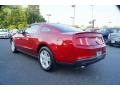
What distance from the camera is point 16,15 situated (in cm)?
455

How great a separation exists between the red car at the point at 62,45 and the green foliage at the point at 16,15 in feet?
0.94

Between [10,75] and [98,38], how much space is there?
1900 millimetres

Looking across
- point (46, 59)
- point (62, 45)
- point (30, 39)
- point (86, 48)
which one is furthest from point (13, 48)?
point (86, 48)

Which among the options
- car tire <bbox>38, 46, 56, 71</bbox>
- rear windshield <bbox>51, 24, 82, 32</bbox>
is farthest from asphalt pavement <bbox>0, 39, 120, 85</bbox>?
rear windshield <bbox>51, 24, 82, 32</bbox>

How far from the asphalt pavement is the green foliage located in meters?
0.58

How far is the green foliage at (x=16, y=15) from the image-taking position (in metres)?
4.39

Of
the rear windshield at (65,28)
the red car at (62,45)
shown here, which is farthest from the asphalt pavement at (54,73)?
the rear windshield at (65,28)

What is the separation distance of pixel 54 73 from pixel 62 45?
26.5 inches

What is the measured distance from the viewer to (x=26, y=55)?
555 cm

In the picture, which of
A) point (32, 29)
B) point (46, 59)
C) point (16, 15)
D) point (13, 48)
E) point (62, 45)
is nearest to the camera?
point (62, 45)

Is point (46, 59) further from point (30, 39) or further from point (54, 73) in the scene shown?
point (30, 39)

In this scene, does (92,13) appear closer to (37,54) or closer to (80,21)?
(80,21)

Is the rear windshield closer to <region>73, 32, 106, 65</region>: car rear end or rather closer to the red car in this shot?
the red car
